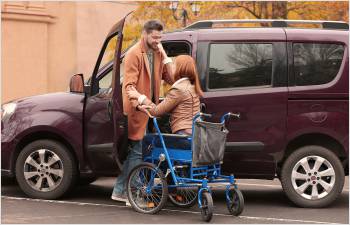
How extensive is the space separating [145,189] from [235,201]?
87 cm

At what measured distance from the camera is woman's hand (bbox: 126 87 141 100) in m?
7.36

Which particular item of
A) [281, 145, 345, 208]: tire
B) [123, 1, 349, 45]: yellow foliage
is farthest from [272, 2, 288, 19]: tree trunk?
[281, 145, 345, 208]: tire

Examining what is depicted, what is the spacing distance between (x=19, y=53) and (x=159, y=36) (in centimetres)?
1728

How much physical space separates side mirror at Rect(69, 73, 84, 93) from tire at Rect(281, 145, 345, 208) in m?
2.30

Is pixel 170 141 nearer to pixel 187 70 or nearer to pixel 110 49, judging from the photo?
pixel 187 70

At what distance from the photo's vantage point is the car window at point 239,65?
815 centimetres

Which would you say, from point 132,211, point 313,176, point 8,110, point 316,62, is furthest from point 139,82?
point 313,176

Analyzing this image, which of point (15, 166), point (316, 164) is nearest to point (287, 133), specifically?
point (316, 164)

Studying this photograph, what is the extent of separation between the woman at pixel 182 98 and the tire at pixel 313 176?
1312mm

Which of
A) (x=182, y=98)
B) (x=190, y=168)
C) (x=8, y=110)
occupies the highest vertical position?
(x=182, y=98)

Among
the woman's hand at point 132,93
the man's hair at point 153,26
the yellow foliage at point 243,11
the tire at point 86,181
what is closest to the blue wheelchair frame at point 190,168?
the woman's hand at point 132,93

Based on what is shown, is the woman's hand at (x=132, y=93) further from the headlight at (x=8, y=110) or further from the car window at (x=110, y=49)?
the car window at (x=110, y=49)

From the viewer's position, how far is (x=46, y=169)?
827 cm

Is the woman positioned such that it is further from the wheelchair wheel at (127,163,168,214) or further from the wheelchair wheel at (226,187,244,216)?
the wheelchair wheel at (226,187,244,216)
